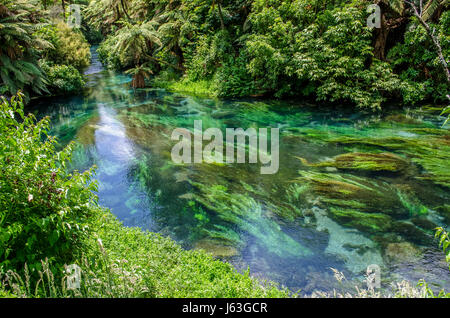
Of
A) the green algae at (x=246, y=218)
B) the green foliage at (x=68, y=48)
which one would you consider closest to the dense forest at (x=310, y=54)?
the green foliage at (x=68, y=48)

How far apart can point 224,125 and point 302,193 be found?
19.4 ft

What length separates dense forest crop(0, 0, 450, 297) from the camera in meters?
3.03

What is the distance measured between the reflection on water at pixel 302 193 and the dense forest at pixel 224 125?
0.06 metres

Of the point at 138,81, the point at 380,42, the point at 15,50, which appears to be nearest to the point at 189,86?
the point at 138,81

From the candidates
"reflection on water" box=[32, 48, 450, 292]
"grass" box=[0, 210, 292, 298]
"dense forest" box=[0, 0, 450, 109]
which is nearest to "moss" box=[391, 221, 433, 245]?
"reflection on water" box=[32, 48, 450, 292]

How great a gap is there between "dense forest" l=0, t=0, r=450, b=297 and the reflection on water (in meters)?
0.06

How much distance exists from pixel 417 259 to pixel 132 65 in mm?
25577

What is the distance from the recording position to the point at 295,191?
289 inches

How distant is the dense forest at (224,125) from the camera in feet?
9.93

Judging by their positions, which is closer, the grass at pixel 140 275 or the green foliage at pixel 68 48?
the grass at pixel 140 275

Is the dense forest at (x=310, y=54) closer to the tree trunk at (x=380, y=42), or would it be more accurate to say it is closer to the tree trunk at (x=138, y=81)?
the tree trunk at (x=380, y=42)

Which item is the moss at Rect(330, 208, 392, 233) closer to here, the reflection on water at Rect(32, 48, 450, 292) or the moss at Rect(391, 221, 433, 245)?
the reflection on water at Rect(32, 48, 450, 292)

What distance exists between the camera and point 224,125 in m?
12.3
